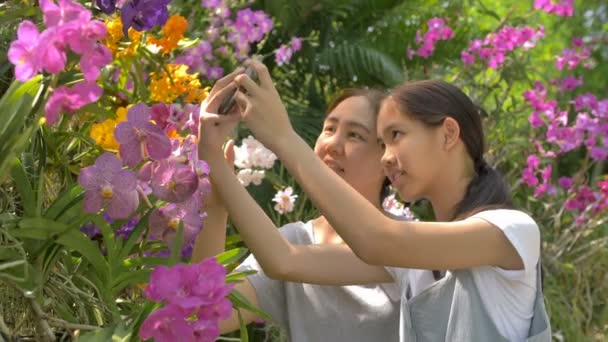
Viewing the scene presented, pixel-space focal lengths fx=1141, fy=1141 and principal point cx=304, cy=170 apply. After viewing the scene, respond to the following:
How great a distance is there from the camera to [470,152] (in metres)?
2.28

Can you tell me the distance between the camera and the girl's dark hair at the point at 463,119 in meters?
2.18

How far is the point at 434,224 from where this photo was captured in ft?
6.43

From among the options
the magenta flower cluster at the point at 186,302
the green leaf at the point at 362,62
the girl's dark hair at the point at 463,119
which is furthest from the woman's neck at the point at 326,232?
the green leaf at the point at 362,62

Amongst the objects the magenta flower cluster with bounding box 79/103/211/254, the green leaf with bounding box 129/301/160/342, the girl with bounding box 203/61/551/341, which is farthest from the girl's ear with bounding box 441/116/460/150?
the green leaf with bounding box 129/301/160/342

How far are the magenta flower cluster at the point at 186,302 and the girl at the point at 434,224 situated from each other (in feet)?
1.70

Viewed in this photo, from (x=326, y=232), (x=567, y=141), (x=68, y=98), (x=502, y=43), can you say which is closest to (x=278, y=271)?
(x=326, y=232)

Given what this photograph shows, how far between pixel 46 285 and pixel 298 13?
4.86 metres

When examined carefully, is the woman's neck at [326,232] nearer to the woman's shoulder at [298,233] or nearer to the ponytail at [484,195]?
the woman's shoulder at [298,233]

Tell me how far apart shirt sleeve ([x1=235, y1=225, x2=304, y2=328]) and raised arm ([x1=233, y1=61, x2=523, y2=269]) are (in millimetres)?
609

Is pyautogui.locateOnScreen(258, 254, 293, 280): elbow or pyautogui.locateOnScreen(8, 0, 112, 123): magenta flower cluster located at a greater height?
pyautogui.locateOnScreen(8, 0, 112, 123): magenta flower cluster

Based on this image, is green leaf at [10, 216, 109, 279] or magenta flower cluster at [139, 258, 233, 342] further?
green leaf at [10, 216, 109, 279]

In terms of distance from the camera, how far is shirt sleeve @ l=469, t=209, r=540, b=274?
1996mm

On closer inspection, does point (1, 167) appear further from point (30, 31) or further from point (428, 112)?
point (428, 112)

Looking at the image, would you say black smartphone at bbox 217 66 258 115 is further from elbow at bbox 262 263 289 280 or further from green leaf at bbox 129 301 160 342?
green leaf at bbox 129 301 160 342
